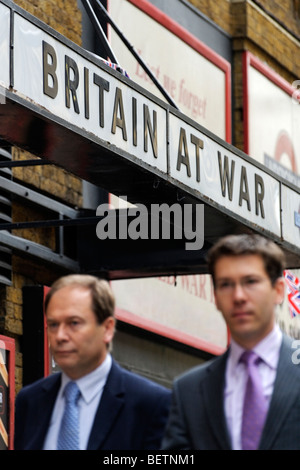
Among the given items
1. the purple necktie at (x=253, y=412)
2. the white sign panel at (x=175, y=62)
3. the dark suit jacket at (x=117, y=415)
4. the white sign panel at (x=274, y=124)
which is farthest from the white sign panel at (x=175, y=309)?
the purple necktie at (x=253, y=412)

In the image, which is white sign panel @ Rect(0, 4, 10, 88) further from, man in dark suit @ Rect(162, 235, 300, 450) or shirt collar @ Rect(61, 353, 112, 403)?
man in dark suit @ Rect(162, 235, 300, 450)

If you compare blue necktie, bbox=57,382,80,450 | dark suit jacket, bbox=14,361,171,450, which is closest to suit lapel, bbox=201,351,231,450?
dark suit jacket, bbox=14,361,171,450

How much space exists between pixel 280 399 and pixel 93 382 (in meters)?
0.71

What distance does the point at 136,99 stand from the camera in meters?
9.23

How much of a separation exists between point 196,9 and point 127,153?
22.0ft

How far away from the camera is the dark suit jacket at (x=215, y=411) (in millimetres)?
3760

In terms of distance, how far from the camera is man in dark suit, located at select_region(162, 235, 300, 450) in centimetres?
379

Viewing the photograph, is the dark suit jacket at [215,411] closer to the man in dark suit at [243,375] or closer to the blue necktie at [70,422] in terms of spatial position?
the man in dark suit at [243,375]

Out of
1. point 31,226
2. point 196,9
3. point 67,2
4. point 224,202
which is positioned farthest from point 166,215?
point 196,9

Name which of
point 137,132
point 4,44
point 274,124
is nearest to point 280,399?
point 4,44

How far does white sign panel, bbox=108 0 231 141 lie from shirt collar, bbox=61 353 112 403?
28.6 ft

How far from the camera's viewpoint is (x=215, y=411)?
3844 millimetres

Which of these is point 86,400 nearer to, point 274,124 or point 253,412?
point 253,412

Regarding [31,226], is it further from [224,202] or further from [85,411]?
[85,411]
